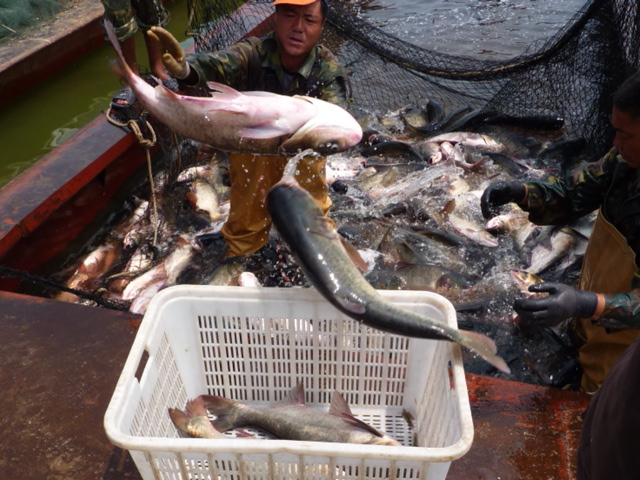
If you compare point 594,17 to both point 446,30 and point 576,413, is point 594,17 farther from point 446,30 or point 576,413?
point 446,30

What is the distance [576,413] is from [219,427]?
187 centimetres

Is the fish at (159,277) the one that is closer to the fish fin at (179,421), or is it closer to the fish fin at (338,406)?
the fish fin at (179,421)

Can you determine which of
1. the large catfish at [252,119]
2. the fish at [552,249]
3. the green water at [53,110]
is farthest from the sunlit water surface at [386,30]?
the fish at [552,249]

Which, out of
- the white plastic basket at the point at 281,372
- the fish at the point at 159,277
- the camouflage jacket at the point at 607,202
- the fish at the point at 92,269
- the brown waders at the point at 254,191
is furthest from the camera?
the fish at the point at 92,269

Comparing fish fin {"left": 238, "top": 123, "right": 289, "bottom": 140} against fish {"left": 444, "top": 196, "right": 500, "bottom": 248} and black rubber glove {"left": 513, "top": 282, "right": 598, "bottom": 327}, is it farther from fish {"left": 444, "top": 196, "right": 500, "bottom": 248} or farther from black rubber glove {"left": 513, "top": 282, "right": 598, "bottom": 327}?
fish {"left": 444, "top": 196, "right": 500, "bottom": 248}

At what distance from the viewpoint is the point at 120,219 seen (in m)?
5.45

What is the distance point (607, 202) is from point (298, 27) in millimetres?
2409

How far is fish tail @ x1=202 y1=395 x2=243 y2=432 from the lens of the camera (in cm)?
257

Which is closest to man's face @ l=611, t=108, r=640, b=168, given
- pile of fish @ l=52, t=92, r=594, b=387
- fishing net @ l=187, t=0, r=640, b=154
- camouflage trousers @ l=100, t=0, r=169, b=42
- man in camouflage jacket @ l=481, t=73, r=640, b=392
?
man in camouflage jacket @ l=481, t=73, r=640, b=392

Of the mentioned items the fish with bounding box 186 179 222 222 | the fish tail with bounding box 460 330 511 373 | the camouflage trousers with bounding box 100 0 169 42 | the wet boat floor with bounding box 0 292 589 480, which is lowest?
the fish with bounding box 186 179 222 222

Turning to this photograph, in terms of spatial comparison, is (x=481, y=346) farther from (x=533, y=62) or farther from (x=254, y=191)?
(x=533, y=62)

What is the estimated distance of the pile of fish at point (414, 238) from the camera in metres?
3.97

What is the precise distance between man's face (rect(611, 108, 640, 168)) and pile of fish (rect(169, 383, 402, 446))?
6.54 ft

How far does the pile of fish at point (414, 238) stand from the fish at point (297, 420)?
131 cm
